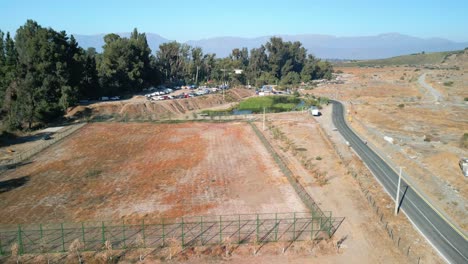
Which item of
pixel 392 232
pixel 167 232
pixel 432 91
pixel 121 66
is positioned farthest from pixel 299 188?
pixel 432 91

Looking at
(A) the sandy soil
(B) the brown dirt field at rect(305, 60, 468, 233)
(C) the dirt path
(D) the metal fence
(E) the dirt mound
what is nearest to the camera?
(A) the sandy soil

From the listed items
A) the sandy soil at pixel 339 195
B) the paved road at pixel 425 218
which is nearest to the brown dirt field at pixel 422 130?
the paved road at pixel 425 218

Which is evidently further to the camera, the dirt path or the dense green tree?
the dirt path

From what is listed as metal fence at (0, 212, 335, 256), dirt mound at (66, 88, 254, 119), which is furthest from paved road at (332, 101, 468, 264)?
dirt mound at (66, 88, 254, 119)

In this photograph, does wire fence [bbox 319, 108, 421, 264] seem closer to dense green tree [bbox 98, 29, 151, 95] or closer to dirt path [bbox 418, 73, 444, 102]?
dense green tree [bbox 98, 29, 151, 95]

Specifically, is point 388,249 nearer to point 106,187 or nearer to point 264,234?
point 264,234

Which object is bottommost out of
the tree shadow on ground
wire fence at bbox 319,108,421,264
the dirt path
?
wire fence at bbox 319,108,421,264

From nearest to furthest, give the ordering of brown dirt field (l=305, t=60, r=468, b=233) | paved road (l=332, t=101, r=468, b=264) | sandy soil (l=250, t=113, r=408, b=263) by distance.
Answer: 1. sandy soil (l=250, t=113, r=408, b=263)
2. paved road (l=332, t=101, r=468, b=264)
3. brown dirt field (l=305, t=60, r=468, b=233)

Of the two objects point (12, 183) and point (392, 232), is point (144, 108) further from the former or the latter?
point (392, 232)
